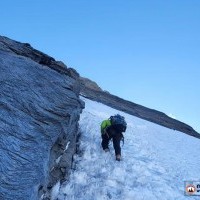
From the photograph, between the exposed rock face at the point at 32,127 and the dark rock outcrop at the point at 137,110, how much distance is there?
18.2m

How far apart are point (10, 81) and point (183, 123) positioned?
2792cm

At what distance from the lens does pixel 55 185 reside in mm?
10617

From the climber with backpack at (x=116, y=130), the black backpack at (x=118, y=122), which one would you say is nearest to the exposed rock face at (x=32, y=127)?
the climber with backpack at (x=116, y=130)

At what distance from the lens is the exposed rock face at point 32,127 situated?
8.16 m

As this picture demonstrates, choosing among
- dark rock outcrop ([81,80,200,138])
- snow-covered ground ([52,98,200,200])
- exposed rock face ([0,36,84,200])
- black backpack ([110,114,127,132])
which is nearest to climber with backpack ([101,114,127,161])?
black backpack ([110,114,127,132])

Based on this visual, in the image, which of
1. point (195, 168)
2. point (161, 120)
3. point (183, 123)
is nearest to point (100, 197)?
point (195, 168)

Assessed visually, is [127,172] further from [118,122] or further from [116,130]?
[118,122]

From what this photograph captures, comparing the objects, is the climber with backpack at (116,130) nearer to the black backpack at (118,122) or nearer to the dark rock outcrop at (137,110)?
the black backpack at (118,122)

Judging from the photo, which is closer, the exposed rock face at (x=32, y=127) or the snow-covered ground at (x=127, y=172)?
the exposed rock face at (x=32, y=127)

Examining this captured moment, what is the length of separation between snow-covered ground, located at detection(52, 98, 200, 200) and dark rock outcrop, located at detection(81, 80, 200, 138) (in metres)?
13.5

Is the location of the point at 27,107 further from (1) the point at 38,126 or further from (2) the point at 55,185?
(2) the point at 55,185

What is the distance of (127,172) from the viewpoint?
502 inches

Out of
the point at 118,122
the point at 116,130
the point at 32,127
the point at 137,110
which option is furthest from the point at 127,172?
the point at 137,110

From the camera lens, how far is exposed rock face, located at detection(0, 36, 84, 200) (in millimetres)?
8164
